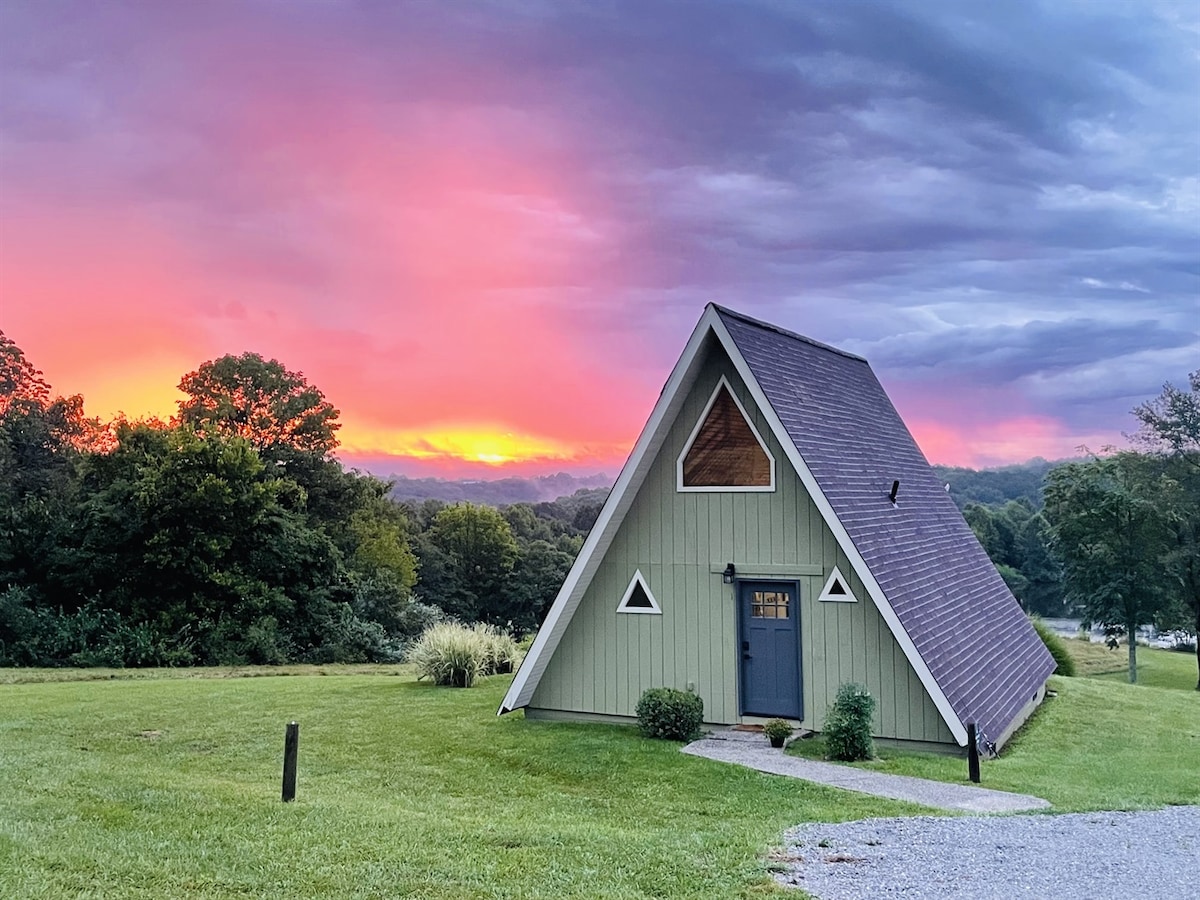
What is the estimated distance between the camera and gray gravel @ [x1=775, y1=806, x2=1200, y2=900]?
17.6 feet

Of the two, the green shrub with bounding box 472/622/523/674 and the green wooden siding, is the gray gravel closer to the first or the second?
the green wooden siding

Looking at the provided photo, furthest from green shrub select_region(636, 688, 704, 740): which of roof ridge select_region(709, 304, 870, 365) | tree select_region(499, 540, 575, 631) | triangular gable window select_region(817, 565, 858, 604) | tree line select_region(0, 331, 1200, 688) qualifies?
tree select_region(499, 540, 575, 631)

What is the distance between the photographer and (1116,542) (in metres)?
32.9

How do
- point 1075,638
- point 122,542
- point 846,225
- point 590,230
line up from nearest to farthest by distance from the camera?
1. point 590,230
2. point 846,225
3. point 122,542
4. point 1075,638

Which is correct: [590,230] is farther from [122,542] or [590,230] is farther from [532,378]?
[122,542]

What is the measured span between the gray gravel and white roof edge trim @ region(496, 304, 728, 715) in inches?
207

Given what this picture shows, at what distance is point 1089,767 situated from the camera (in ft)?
31.6

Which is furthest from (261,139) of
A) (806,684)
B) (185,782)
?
(806,684)

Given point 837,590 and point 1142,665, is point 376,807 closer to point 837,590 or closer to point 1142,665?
point 837,590

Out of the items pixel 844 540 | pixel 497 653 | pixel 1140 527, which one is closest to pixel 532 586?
pixel 1140 527

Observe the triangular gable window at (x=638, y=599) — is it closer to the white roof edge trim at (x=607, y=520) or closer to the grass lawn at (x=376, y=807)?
the white roof edge trim at (x=607, y=520)

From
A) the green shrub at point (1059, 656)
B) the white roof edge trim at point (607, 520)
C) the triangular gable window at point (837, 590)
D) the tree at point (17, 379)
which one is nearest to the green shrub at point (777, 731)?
the triangular gable window at point (837, 590)

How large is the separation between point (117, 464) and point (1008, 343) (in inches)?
1244

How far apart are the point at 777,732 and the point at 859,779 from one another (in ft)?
5.15
